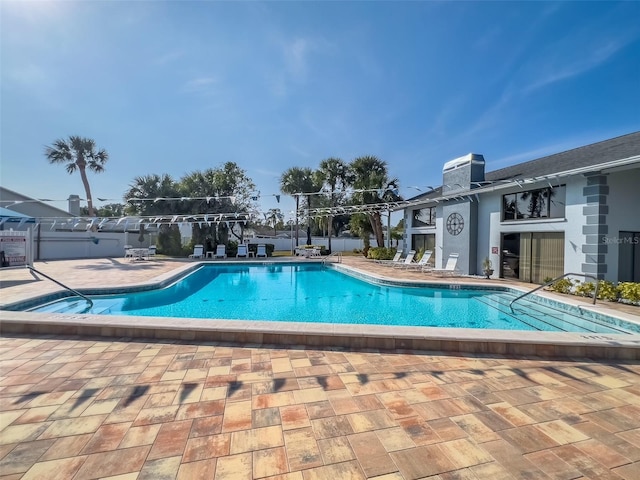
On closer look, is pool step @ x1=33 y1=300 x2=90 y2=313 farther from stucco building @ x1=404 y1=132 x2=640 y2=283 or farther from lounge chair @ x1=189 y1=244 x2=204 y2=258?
stucco building @ x1=404 y1=132 x2=640 y2=283

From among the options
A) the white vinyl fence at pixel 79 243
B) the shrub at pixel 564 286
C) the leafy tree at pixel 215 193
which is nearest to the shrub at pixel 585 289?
the shrub at pixel 564 286

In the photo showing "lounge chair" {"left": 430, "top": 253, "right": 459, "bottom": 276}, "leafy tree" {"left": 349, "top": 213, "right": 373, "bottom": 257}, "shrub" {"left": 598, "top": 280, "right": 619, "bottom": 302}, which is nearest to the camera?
"shrub" {"left": 598, "top": 280, "right": 619, "bottom": 302}

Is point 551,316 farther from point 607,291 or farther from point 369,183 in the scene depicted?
point 369,183

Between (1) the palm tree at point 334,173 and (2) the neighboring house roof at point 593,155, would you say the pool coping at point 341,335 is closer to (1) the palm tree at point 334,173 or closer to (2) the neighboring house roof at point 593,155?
(2) the neighboring house roof at point 593,155

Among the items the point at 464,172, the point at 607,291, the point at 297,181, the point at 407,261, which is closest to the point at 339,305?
the point at 607,291

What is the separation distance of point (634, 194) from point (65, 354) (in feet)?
43.1

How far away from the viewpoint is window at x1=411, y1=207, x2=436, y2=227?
52.5 ft

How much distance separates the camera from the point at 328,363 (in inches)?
146

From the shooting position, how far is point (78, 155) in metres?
24.4

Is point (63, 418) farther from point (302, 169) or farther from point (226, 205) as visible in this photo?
point (302, 169)

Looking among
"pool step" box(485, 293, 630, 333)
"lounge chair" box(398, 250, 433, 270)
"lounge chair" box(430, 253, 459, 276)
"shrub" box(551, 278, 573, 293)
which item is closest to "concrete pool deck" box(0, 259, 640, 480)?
"pool step" box(485, 293, 630, 333)

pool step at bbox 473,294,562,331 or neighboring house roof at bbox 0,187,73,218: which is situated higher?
neighboring house roof at bbox 0,187,73,218

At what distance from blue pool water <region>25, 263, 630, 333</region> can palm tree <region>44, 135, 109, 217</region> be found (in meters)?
19.6

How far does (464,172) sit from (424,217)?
13.7 ft
